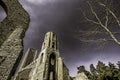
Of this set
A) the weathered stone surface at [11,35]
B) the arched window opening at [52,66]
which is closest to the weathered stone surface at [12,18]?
the weathered stone surface at [11,35]

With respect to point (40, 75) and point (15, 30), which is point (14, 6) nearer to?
point (15, 30)

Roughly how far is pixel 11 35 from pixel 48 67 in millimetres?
26266

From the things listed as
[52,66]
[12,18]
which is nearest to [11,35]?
[12,18]

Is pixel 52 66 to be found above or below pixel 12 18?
above

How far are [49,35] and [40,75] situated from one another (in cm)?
1745

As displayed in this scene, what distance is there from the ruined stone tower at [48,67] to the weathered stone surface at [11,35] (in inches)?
870

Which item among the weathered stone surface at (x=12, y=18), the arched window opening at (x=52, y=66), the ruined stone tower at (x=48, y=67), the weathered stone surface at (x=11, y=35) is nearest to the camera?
the weathered stone surface at (x=11, y=35)

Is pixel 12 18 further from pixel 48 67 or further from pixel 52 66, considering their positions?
pixel 52 66

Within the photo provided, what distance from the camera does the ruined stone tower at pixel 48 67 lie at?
3050 cm

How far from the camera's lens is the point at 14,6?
7.79m

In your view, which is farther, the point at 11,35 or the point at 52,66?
the point at 52,66

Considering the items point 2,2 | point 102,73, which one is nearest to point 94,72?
point 102,73

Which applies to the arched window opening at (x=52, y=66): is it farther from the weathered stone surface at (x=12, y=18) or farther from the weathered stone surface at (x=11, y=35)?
the weathered stone surface at (x=11, y=35)

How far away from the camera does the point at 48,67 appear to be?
106 ft
